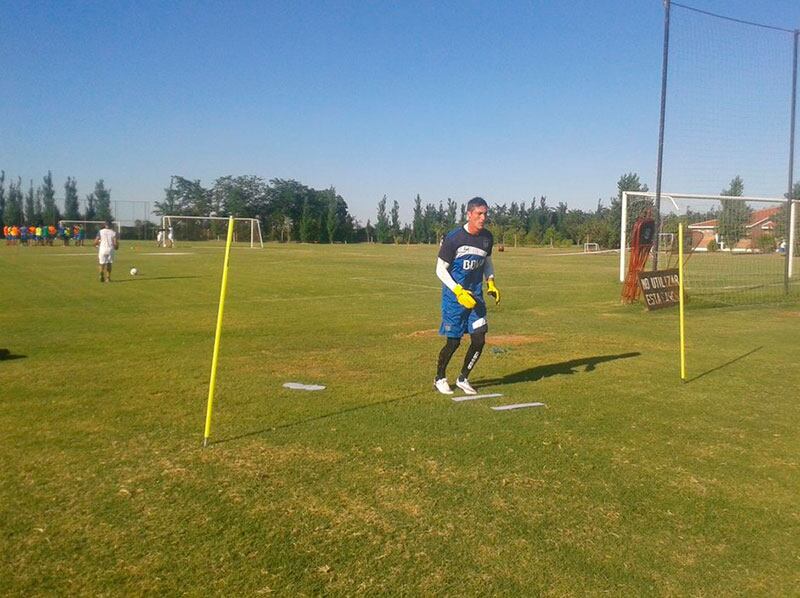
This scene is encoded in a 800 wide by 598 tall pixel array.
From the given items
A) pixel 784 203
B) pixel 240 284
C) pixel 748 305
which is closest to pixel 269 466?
pixel 748 305

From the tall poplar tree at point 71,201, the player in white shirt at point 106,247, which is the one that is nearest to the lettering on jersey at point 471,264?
the player in white shirt at point 106,247

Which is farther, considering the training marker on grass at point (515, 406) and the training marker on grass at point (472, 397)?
the training marker on grass at point (472, 397)

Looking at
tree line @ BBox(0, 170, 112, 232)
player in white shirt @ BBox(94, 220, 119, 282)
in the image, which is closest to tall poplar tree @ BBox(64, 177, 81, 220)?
tree line @ BBox(0, 170, 112, 232)

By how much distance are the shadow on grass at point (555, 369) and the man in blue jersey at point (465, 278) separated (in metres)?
0.74

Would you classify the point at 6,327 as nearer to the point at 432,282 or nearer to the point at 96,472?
the point at 96,472

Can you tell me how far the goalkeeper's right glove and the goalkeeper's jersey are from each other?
461 mm

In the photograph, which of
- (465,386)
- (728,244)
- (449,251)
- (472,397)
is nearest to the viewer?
(472,397)

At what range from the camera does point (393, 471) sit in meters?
5.69

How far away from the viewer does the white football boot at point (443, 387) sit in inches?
331

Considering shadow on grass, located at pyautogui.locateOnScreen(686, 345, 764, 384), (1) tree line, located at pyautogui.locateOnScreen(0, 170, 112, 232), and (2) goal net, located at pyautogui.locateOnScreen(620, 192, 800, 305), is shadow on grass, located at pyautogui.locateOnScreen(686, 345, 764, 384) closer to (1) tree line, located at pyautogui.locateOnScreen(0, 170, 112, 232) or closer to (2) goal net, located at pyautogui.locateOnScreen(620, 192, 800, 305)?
(2) goal net, located at pyautogui.locateOnScreen(620, 192, 800, 305)

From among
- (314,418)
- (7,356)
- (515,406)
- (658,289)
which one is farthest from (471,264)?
(658,289)

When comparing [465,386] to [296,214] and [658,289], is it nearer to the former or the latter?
[658,289]

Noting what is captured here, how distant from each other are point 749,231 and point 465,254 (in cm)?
1736

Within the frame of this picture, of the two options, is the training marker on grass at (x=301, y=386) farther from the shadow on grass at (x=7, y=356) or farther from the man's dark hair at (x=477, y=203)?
the shadow on grass at (x=7, y=356)
